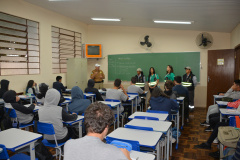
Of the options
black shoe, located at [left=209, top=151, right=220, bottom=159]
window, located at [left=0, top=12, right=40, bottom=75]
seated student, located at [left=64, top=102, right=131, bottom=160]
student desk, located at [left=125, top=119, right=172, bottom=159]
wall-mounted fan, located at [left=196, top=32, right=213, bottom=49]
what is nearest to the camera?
seated student, located at [left=64, top=102, right=131, bottom=160]

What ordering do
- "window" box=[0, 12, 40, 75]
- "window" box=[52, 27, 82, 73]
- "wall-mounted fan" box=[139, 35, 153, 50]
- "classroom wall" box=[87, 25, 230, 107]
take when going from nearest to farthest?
"window" box=[0, 12, 40, 75]
"window" box=[52, 27, 82, 73]
"classroom wall" box=[87, 25, 230, 107]
"wall-mounted fan" box=[139, 35, 153, 50]

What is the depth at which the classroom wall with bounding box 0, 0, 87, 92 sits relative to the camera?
212 inches

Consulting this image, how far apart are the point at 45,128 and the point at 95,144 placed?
166 cm

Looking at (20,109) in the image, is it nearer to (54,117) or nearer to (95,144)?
(54,117)

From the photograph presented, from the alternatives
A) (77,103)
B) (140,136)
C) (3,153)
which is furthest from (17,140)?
(77,103)

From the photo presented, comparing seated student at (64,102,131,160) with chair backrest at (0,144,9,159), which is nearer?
seated student at (64,102,131,160)

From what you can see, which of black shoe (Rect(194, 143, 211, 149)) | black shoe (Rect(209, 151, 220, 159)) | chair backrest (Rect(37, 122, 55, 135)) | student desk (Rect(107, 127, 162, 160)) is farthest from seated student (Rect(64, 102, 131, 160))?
black shoe (Rect(194, 143, 211, 149))

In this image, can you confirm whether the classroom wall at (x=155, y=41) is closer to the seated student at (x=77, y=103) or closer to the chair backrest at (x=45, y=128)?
the seated student at (x=77, y=103)

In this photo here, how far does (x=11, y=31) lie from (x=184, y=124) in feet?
17.6

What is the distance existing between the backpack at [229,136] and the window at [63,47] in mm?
5905

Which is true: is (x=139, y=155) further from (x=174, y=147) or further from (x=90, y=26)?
(x=90, y=26)

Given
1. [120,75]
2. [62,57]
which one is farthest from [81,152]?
[120,75]

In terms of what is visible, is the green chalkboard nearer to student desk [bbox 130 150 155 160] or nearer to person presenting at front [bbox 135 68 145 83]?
person presenting at front [bbox 135 68 145 83]

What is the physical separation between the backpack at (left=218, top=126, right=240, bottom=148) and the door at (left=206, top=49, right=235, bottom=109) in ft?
14.5
